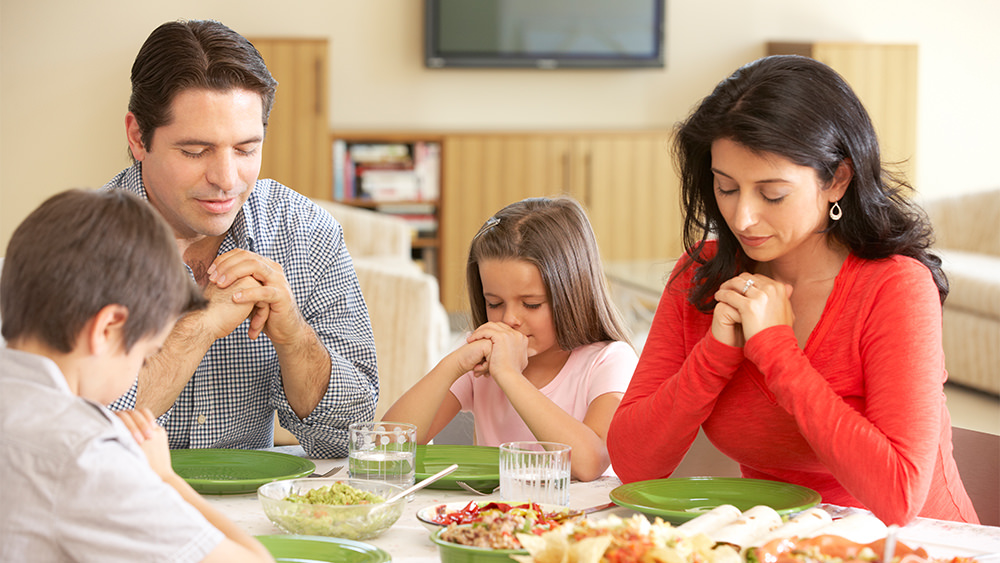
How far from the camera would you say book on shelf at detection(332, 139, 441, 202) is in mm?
6539

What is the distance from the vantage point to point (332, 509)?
42.9 inches

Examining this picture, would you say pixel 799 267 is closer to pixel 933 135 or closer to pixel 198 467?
pixel 198 467

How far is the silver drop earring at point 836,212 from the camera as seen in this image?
4.53 feet

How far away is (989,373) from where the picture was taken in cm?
470

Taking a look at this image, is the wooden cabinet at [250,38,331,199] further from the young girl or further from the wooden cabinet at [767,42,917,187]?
the young girl

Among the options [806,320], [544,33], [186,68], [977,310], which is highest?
[544,33]

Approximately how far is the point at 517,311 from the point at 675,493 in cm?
55

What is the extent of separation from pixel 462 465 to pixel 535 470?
9.3 inches

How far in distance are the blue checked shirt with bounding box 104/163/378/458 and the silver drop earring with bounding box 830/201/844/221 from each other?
790mm

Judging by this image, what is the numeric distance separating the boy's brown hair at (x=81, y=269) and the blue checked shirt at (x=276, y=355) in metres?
0.71

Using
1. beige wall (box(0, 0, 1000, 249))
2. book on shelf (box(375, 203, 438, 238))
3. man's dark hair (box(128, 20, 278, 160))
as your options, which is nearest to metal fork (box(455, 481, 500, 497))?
man's dark hair (box(128, 20, 278, 160))

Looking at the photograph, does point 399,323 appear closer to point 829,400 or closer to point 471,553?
point 829,400

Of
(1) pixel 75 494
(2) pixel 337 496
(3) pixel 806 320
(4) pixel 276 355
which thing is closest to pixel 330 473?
(2) pixel 337 496

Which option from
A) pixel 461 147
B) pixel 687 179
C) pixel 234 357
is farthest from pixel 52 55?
pixel 687 179
